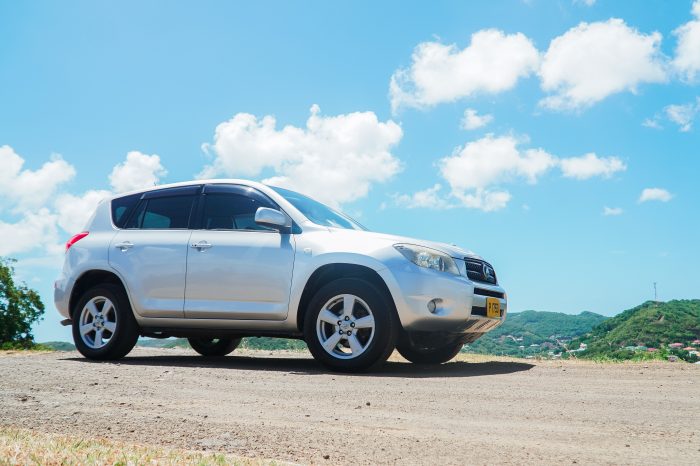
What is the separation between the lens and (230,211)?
27.2 ft

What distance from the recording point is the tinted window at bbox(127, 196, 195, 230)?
8539mm

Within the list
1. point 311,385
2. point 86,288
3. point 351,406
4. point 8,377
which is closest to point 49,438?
point 351,406

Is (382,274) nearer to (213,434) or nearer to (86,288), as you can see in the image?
(213,434)

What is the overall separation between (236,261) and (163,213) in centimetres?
153

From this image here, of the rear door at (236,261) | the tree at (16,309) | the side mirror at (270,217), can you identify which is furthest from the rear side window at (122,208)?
the tree at (16,309)

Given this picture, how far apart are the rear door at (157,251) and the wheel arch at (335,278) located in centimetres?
160

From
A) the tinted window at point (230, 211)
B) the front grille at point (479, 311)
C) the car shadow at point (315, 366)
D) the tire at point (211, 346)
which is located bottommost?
the car shadow at point (315, 366)

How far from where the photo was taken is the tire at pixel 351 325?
7000 millimetres

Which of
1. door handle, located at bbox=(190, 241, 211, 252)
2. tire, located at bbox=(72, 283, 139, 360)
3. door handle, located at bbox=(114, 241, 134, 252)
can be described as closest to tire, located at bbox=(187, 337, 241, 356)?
tire, located at bbox=(72, 283, 139, 360)

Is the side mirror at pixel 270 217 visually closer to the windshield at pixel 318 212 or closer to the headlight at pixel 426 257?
the windshield at pixel 318 212

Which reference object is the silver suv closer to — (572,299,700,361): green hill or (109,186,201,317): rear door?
(109,186,201,317): rear door

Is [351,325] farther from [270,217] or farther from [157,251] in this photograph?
[157,251]

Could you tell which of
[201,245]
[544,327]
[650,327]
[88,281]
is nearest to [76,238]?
[88,281]

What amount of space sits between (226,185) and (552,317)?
72.2m
